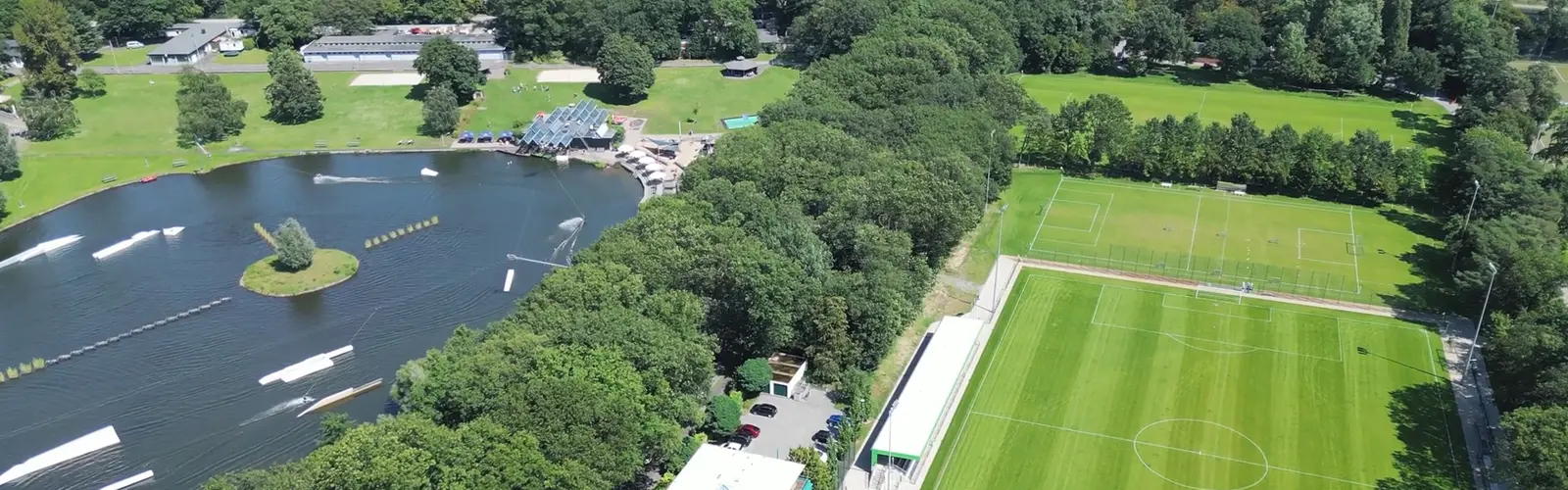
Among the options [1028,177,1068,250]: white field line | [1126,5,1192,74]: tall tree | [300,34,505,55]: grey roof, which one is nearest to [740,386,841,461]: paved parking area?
[1028,177,1068,250]: white field line

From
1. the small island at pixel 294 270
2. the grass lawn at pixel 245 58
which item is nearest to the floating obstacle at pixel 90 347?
the small island at pixel 294 270

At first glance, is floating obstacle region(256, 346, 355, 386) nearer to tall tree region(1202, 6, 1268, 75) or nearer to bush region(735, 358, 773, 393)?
bush region(735, 358, 773, 393)

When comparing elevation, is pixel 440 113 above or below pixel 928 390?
below

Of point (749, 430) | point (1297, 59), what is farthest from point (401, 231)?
point (1297, 59)

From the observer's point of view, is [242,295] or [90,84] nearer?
[242,295]

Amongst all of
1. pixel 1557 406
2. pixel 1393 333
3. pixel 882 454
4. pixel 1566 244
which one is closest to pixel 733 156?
pixel 882 454

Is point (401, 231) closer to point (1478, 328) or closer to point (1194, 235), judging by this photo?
point (1194, 235)
